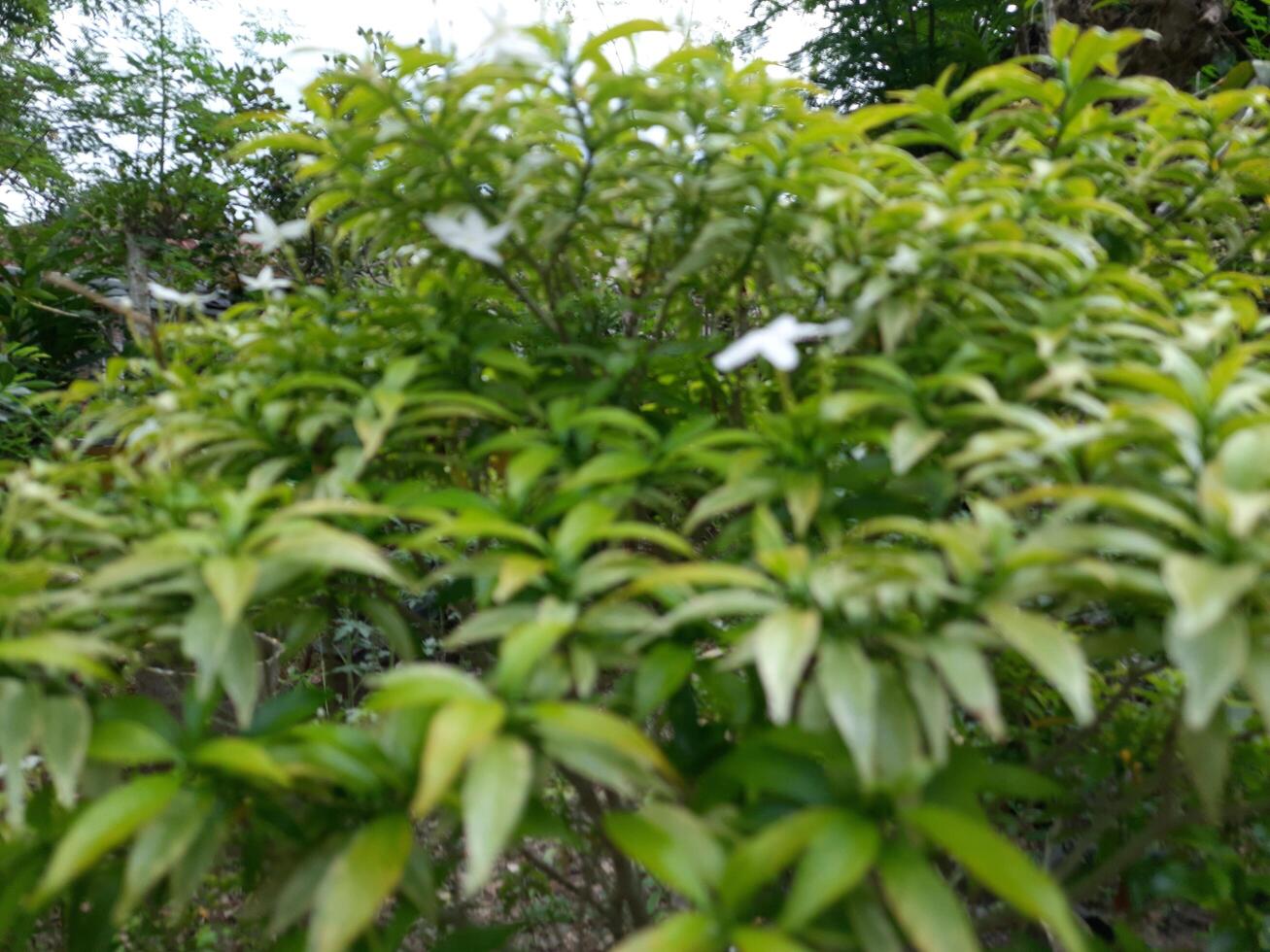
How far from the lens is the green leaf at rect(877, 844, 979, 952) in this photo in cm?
57

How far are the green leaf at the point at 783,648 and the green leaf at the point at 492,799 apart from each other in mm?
161

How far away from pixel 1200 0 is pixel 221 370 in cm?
335

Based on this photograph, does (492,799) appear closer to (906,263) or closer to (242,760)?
(242,760)

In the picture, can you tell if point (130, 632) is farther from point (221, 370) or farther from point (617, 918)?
point (617, 918)

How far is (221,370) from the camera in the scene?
1118mm

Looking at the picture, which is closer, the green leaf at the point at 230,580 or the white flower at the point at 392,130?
the green leaf at the point at 230,580

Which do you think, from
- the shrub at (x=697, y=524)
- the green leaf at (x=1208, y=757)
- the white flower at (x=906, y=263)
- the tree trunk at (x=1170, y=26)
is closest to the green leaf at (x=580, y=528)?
the shrub at (x=697, y=524)

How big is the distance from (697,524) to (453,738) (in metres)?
0.45

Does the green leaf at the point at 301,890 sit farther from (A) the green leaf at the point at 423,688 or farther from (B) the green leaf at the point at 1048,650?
(B) the green leaf at the point at 1048,650

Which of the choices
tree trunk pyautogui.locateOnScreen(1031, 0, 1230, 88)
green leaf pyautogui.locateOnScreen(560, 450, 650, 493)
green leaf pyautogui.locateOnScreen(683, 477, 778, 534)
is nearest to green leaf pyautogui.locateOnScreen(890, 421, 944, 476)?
green leaf pyautogui.locateOnScreen(683, 477, 778, 534)

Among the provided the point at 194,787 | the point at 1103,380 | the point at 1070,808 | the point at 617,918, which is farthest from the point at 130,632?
the point at 1070,808

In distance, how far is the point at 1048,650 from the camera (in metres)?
0.59

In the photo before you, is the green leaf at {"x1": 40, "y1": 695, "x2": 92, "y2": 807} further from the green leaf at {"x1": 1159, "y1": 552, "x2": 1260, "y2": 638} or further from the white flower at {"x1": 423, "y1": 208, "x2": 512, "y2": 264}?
the green leaf at {"x1": 1159, "y1": 552, "x2": 1260, "y2": 638}

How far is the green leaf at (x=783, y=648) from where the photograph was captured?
566 mm
